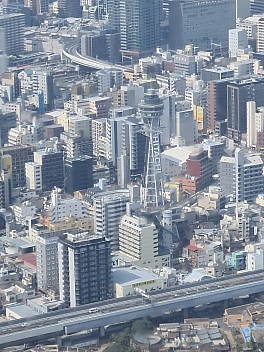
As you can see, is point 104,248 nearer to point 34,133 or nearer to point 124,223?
point 124,223

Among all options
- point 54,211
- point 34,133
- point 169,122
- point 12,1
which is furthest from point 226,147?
point 12,1

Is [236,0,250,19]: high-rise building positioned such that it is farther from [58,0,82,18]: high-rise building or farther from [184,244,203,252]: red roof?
[184,244,203,252]: red roof

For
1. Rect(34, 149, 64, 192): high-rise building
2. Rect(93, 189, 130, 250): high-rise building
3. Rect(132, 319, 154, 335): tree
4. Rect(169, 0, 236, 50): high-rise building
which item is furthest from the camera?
Rect(169, 0, 236, 50): high-rise building

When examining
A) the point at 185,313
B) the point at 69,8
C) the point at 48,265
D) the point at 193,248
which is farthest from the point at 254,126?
the point at 69,8

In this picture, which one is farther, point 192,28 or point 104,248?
point 192,28

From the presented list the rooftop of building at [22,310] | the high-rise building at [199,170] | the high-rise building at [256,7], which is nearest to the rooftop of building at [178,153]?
the high-rise building at [199,170]

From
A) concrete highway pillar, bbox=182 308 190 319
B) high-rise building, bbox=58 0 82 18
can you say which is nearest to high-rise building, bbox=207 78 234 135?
concrete highway pillar, bbox=182 308 190 319
